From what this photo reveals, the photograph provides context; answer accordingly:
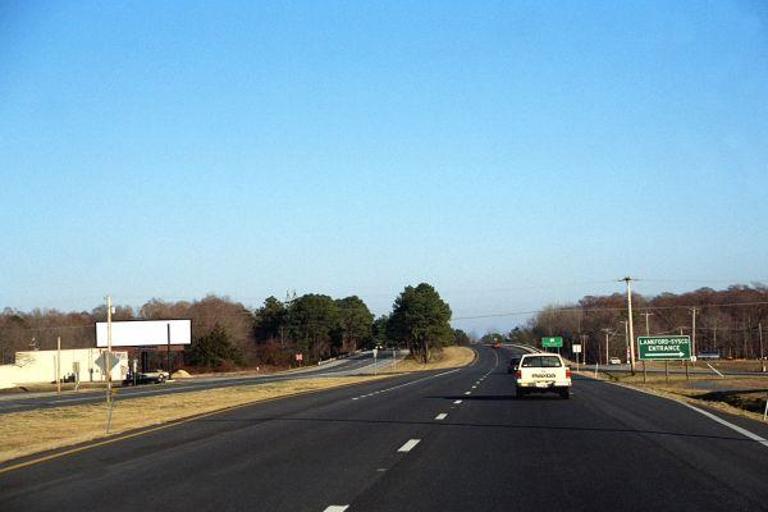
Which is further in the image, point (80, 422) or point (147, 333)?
point (147, 333)

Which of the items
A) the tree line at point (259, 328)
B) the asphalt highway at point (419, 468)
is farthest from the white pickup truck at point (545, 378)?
the tree line at point (259, 328)

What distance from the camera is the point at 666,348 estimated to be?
59844mm

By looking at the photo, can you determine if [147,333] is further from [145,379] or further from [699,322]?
[699,322]

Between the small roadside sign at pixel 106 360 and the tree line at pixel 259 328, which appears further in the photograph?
the tree line at pixel 259 328

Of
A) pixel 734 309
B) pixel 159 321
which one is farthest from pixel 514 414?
pixel 734 309

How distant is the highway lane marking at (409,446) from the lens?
602 inches

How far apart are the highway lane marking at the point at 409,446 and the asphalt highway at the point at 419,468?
37 mm

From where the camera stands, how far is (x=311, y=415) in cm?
2556

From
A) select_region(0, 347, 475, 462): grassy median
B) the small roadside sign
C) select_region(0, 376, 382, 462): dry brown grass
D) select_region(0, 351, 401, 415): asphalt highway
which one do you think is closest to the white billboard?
select_region(0, 351, 401, 415): asphalt highway

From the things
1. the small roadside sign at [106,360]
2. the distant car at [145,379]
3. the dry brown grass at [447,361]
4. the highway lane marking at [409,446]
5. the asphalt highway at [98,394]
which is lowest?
the dry brown grass at [447,361]

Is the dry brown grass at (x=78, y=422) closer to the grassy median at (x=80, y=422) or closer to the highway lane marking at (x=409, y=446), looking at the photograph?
the grassy median at (x=80, y=422)

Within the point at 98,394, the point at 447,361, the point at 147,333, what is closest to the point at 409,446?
the point at 98,394

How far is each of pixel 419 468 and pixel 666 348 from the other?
5060 centimetres

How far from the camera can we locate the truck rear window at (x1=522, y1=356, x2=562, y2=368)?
31.8 m
